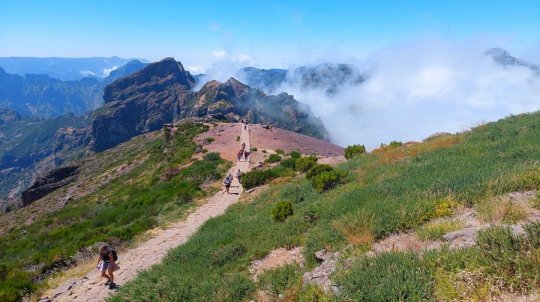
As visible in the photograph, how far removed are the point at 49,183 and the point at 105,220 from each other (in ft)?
186

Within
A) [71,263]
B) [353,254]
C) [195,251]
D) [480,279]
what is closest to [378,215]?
[353,254]

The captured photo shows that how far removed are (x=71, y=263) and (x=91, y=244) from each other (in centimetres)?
218

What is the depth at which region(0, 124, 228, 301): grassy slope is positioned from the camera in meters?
20.0

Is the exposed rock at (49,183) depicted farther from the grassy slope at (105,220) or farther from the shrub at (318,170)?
the shrub at (318,170)

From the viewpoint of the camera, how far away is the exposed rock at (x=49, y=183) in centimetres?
7188

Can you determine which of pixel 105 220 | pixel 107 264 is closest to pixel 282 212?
pixel 107 264

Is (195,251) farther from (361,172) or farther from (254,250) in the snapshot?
(361,172)

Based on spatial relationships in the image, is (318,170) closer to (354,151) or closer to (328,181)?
(328,181)

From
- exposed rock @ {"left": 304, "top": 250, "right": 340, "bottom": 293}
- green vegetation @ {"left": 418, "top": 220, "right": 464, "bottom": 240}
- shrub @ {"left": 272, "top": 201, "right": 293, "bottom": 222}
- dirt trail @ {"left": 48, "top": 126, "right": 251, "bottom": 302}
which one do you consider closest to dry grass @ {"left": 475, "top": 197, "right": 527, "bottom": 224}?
green vegetation @ {"left": 418, "top": 220, "right": 464, "bottom": 240}

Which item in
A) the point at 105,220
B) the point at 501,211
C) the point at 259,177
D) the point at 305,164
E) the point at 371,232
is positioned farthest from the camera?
the point at 305,164

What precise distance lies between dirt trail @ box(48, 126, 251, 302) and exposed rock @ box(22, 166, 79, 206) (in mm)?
58136

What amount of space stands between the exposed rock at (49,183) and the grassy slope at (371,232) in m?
67.6

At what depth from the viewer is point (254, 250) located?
12.1m

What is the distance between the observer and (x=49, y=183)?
249ft
